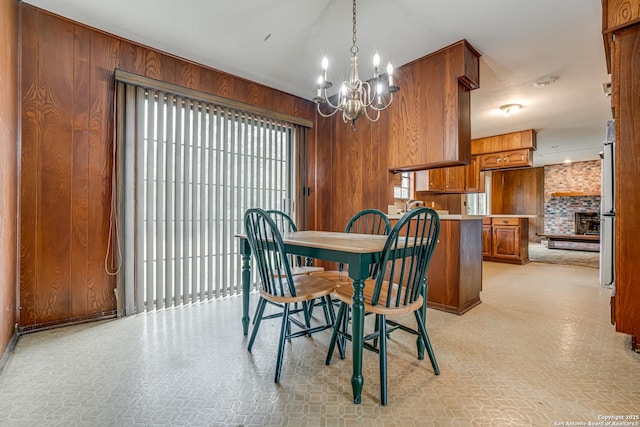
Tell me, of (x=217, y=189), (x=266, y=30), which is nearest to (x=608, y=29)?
(x=266, y=30)

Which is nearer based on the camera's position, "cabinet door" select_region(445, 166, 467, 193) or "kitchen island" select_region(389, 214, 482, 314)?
"kitchen island" select_region(389, 214, 482, 314)

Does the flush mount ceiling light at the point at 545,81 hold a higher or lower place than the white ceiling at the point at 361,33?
lower

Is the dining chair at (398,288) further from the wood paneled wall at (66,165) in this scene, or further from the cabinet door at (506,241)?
the cabinet door at (506,241)

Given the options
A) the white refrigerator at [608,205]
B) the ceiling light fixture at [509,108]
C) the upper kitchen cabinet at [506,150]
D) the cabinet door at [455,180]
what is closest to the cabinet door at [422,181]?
the cabinet door at [455,180]

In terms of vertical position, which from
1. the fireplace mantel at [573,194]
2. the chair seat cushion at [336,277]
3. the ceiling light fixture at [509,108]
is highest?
the ceiling light fixture at [509,108]

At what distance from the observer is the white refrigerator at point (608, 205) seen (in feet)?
9.25

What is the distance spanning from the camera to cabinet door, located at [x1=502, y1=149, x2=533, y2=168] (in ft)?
17.8

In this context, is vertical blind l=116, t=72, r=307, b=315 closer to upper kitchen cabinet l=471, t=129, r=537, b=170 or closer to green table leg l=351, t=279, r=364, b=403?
green table leg l=351, t=279, r=364, b=403

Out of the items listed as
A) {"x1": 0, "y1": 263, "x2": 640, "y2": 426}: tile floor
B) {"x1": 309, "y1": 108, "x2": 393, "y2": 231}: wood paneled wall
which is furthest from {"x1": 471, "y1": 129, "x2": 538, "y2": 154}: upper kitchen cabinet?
{"x1": 0, "y1": 263, "x2": 640, "y2": 426}: tile floor

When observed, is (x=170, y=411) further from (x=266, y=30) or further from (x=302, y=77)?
(x=302, y=77)

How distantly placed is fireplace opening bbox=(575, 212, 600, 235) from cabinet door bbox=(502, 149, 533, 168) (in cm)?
507

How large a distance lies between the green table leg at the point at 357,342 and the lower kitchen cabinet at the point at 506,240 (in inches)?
208

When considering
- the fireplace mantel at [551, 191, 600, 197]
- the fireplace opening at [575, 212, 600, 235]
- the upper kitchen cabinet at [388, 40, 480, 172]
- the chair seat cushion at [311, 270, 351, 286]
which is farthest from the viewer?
the fireplace opening at [575, 212, 600, 235]

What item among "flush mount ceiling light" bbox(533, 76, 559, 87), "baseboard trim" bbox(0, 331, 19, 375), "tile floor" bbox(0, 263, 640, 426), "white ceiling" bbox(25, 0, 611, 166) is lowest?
"tile floor" bbox(0, 263, 640, 426)
